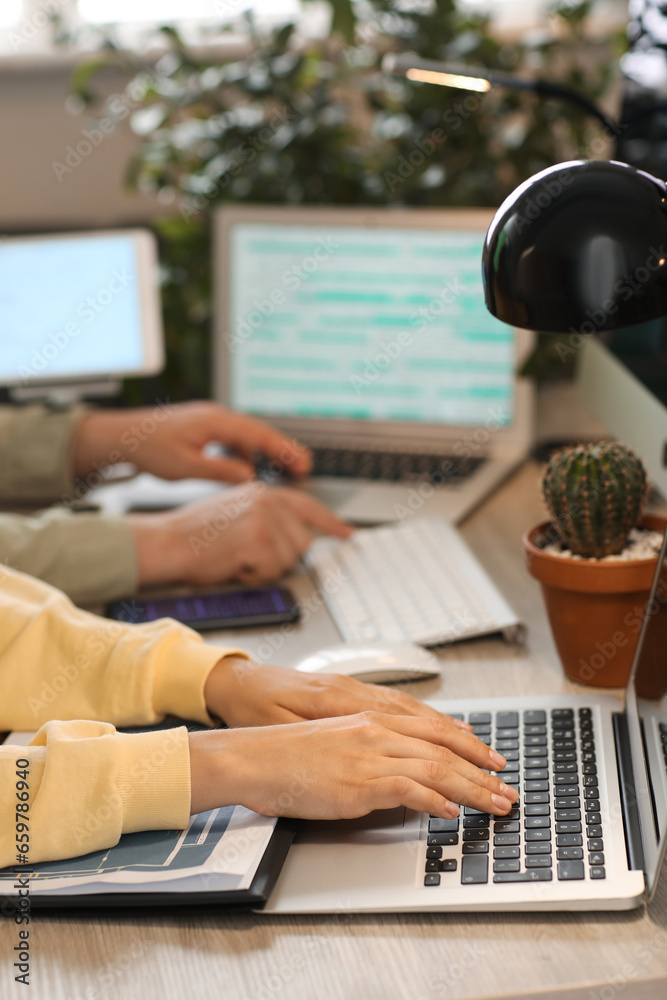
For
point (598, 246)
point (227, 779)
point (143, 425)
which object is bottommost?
point (143, 425)

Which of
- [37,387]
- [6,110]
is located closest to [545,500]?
[37,387]

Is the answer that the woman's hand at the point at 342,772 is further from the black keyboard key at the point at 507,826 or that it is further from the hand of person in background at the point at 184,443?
the hand of person in background at the point at 184,443

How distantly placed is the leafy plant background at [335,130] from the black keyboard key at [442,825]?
3.25 feet

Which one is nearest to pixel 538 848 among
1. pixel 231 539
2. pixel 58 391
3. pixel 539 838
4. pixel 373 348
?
pixel 539 838

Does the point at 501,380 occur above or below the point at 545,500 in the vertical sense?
below

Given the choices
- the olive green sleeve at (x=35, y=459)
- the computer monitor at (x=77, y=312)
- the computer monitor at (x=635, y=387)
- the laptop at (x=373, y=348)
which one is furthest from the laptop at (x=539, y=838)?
the computer monitor at (x=77, y=312)

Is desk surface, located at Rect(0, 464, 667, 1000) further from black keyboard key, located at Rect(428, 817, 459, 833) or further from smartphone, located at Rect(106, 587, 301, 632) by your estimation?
smartphone, located at Rect(106, 587, 301, 632)

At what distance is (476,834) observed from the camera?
0.59 metres

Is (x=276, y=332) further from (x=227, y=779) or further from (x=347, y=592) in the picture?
(x=227, y=779)

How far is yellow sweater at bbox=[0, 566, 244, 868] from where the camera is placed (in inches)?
23.2

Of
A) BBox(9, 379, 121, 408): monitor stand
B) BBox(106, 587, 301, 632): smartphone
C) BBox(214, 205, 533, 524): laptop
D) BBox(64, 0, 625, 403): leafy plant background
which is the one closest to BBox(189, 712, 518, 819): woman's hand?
BBox(106, 587, 301, 632): smartphone

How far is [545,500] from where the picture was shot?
0.77m

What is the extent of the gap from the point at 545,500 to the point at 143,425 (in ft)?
2.20

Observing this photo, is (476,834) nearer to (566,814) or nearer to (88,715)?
(566,814)
